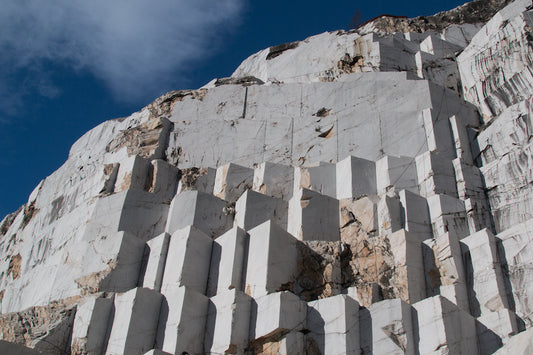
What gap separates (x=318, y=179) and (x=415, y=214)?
203 centimetres

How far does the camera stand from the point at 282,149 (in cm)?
1250

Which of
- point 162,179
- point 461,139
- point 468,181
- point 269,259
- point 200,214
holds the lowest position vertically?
point 269,259

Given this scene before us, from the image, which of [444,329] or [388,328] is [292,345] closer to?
[388,328]

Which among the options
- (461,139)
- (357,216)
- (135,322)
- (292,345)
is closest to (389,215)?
(357,216)

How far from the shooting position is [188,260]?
9.65 metres

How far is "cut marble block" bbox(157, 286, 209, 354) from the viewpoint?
8.45 m

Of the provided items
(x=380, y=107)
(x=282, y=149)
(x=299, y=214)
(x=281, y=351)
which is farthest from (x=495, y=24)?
(x=281, y=351)

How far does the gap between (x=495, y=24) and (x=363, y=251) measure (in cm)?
705

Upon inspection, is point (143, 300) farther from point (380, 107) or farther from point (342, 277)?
point (380, 107)

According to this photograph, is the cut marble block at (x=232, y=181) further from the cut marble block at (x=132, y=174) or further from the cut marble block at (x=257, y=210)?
the cut marble block at (x=132, y=174)

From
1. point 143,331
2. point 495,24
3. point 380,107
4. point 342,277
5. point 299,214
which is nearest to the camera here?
point 143,331

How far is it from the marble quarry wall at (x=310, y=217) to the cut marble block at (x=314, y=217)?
3 centimetres

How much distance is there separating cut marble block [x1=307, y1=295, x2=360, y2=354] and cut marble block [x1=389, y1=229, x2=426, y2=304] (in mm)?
944

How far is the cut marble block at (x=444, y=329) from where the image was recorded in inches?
293
